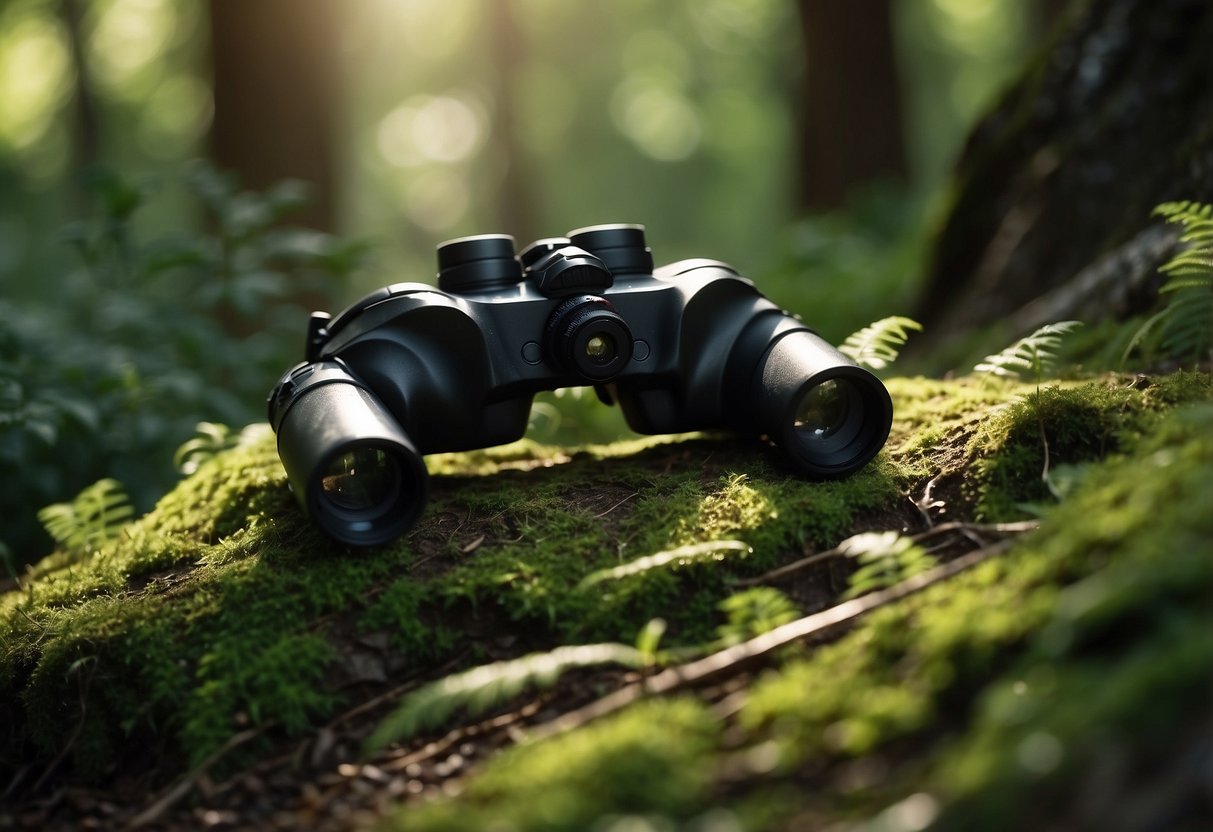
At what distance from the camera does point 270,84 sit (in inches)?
292

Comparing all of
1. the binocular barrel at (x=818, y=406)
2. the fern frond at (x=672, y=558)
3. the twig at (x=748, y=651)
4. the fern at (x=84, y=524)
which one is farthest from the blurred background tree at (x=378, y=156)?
the twig at (x=748, y=651)

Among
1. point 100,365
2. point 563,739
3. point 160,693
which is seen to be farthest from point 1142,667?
point 100,365

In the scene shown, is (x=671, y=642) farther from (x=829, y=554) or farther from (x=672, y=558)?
(x=829, y=554)

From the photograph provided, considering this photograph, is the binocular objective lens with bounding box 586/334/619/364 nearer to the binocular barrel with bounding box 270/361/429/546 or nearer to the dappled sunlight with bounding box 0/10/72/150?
the binocular barrel with bounding box 270/361/429/546

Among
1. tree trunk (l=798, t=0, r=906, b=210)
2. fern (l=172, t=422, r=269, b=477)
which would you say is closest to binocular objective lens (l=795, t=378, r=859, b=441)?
fern (l=172, t=422, r=269, b=477)

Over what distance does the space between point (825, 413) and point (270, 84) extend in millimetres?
6082

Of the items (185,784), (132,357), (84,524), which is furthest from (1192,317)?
(132,357)

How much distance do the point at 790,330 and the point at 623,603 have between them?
1090 mm

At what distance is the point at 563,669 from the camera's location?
2238mm

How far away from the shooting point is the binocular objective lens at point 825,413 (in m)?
2.89

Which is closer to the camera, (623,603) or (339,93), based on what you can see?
(623,603)

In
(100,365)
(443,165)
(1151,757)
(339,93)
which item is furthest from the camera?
(443,165)

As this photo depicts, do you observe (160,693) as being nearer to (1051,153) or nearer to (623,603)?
(623,603)

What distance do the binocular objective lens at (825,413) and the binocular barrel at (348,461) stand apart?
3.76ft
